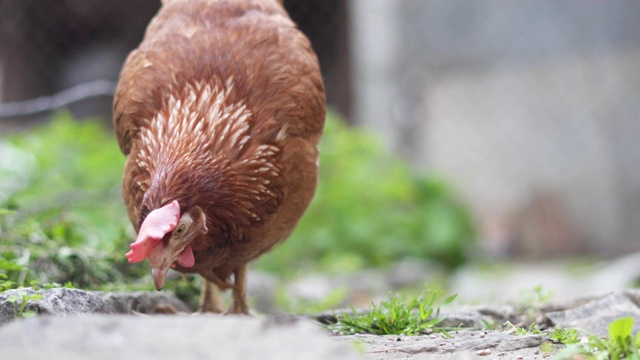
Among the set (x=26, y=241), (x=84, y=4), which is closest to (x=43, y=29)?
(x=84, y=4)

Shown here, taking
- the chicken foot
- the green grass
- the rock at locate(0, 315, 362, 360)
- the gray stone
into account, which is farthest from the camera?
the gray stone

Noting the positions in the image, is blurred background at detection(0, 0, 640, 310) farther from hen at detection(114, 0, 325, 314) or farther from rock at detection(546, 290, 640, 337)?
rock at detection(546, 290, 640, 337)

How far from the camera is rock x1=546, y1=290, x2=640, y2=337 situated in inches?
119

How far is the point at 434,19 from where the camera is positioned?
9.16 metres

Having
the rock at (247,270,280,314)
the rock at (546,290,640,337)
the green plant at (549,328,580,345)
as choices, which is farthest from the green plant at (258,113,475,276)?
the green plant at (549,328,580,345)

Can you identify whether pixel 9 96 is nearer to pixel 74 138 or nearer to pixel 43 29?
pixel 43 29

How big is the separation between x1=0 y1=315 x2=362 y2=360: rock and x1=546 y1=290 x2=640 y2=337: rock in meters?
1.50

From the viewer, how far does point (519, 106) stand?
8.97m

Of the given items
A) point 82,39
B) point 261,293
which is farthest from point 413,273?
point 82,39

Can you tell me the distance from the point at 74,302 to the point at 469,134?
711 centimetres

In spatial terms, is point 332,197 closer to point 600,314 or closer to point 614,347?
point 600,314

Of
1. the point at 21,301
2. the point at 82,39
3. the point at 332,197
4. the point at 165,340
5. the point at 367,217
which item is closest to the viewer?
the point at 165,340

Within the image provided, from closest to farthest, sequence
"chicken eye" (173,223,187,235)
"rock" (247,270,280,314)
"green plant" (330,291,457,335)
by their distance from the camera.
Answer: "chicken eye" (173,223,187,235)
"green plant" (330,291,457,335)
"rock" (247,270,280,314)

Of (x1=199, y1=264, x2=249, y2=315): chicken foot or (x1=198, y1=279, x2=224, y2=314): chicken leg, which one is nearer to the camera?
(x1=199, y1=264, x2=249, y2=315): chicken foot
